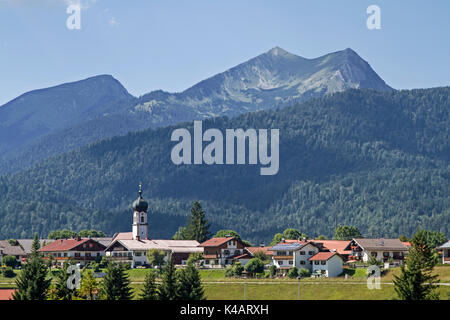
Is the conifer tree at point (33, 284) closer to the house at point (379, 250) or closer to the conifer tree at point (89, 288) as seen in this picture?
the conifer tree at point (89, 288)

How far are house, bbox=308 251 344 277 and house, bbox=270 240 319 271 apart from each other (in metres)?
5.11

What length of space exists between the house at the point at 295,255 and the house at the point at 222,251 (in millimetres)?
14051

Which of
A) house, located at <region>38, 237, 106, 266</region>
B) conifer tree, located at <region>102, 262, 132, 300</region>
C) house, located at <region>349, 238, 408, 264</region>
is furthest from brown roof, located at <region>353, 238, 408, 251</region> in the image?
conifer tree, located at <region>102, 262, 132, 300</region>

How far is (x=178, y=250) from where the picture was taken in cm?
19325

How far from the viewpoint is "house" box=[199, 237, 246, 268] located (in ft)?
594

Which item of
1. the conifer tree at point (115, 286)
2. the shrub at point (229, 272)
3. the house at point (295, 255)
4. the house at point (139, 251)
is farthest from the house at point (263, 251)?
the conifer tree at point (115, 286)

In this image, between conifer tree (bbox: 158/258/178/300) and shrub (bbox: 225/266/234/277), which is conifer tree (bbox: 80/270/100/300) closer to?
conifer tree (bbox: 158/258/178/300)

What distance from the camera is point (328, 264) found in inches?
5974
